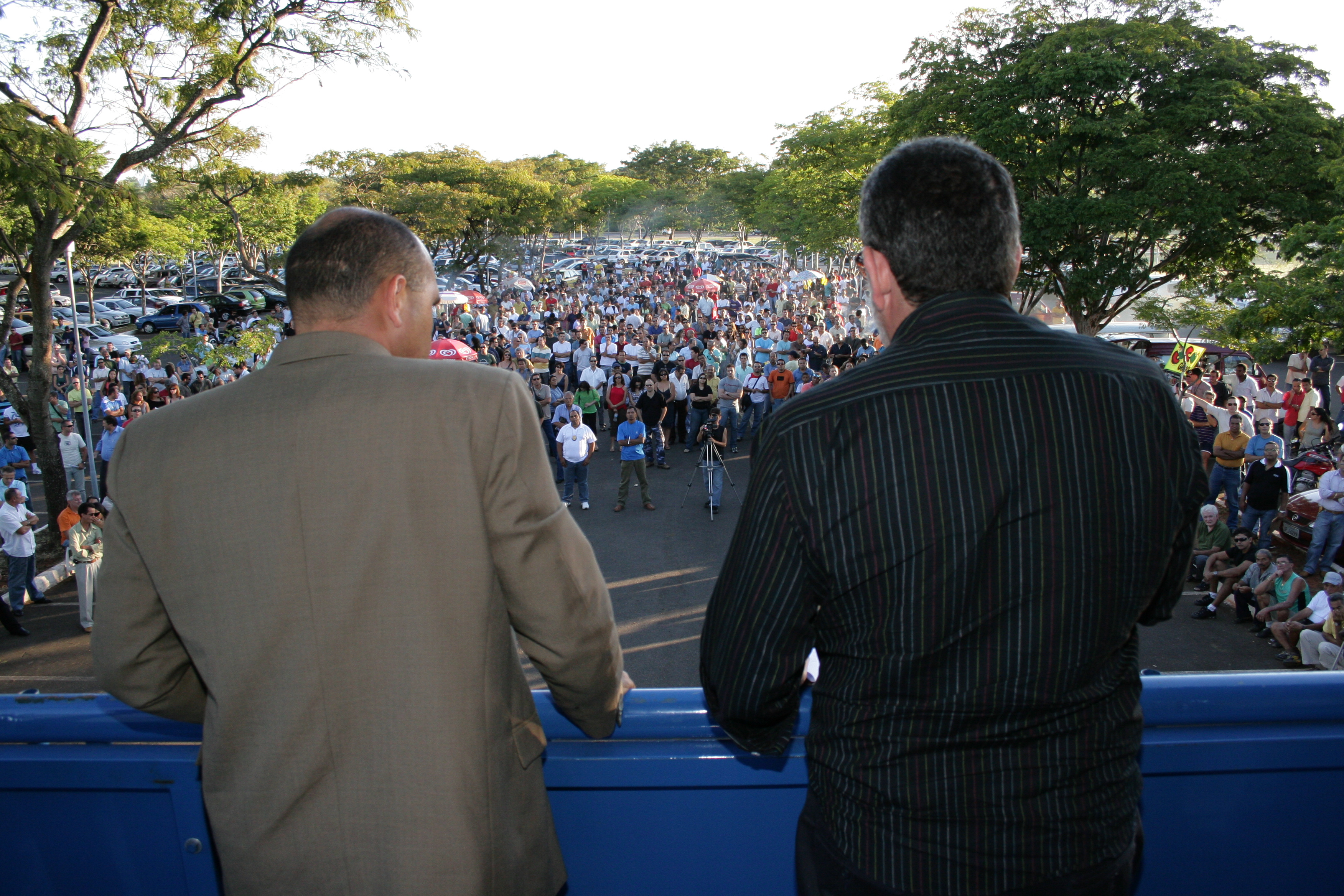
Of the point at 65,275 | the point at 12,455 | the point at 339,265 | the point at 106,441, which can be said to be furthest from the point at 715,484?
the point at 65,275

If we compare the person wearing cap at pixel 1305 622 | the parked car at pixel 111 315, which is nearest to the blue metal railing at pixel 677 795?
the person wearing cap at pixel 1305 622

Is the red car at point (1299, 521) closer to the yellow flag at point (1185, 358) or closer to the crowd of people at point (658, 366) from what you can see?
the yellow flag at point (1185, 358)

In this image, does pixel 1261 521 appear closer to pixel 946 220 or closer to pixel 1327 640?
pixel 1327 640

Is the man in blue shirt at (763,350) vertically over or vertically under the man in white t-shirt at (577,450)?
over

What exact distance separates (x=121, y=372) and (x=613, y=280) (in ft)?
88.4

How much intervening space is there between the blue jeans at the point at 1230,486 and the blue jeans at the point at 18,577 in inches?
588

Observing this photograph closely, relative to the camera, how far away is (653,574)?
434 inches

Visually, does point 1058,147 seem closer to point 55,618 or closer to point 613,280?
point 55,618

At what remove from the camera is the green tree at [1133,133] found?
1772 cm

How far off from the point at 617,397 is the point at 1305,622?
1106 centimetres

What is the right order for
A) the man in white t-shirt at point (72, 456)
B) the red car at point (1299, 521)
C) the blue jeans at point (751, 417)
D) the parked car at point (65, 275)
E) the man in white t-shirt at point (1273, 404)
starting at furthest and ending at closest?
the parked car at point (65, 275), the blue jeans at point (751, 417), the man in white t-shirt at point (1273, 404), the man in white t-shirt at point (72, 456), the red car at point (1299, 521)

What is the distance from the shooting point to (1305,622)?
840 centimetres

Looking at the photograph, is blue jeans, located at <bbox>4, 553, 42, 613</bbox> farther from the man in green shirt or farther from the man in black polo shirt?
the man in black polo shirt

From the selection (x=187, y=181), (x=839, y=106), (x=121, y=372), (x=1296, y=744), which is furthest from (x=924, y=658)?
A: (x=839, y=106)
